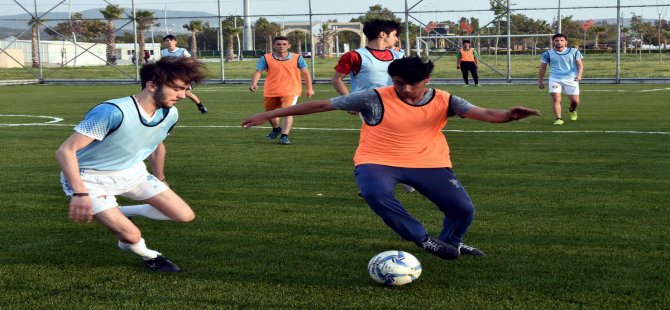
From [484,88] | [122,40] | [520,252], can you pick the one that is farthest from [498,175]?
[122,40]

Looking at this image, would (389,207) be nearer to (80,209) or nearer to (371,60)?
(80,209)

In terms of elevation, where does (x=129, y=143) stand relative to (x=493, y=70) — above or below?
below

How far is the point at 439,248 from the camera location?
18.4 ft

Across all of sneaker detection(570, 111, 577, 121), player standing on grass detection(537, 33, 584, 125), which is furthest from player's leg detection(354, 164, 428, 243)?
sneaker detection(570, 111, 577, 121)

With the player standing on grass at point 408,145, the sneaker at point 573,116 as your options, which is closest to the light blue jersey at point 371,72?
the player standing on grass at point 408,145

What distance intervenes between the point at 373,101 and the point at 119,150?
5.70 feet

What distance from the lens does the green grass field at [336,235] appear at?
5.13m

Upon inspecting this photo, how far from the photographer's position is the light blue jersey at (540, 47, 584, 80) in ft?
54.9

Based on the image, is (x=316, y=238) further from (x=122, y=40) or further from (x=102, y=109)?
(x=122, y=40)

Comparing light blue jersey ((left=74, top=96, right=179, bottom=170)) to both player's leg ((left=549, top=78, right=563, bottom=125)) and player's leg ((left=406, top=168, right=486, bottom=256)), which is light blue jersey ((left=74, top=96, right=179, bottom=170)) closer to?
player's leg ((left=406, top=168, right=486, bottom=256))

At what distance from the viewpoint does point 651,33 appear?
158ft

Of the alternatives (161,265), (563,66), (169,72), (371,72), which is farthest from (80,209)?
(563,66)

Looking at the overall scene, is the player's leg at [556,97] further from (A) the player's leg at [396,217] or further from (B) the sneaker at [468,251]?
(A) the player's leg at [396,217]

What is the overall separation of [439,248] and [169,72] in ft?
6.83
